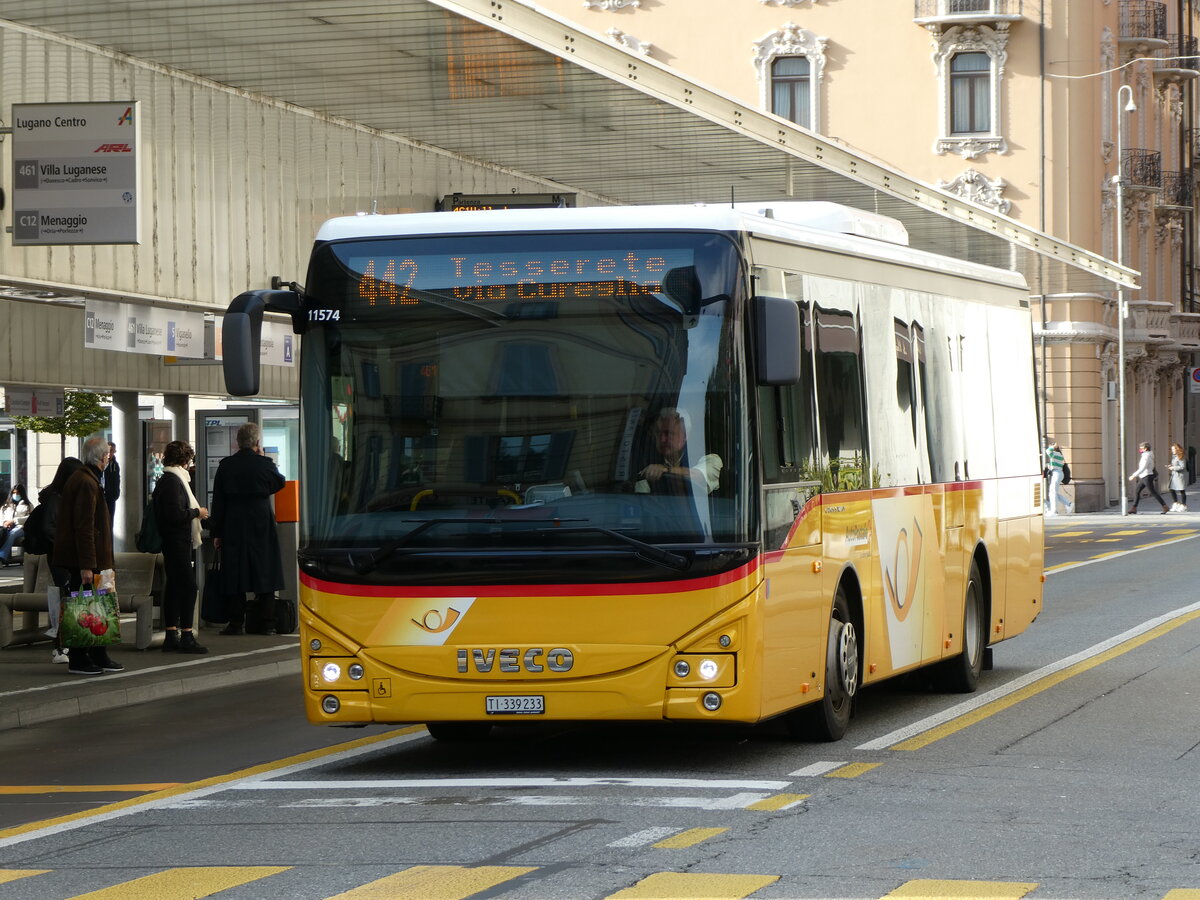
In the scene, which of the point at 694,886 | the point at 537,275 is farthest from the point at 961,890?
the point at 537,275

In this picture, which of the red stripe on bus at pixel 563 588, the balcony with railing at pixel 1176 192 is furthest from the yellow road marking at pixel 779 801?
the balcony with railing at pixel 1176 192

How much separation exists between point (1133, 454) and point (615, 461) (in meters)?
50.0

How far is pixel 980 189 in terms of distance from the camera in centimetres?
5231

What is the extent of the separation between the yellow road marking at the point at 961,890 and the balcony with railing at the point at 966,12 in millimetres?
47258

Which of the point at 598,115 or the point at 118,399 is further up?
the point at 598,115

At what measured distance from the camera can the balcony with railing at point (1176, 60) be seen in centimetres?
5691

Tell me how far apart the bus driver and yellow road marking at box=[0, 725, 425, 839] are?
2443 mm

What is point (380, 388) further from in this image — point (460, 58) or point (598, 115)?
point (598, 115)

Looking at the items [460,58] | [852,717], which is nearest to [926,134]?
[460,58]

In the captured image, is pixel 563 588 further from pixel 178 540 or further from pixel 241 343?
pixel 178 540

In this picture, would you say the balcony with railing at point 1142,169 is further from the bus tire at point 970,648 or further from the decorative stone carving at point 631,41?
the bus tire at point 970,648

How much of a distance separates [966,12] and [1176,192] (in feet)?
40.1

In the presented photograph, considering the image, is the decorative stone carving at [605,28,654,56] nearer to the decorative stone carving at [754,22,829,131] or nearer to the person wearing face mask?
the decorative stone carving at [754,22,829,131]

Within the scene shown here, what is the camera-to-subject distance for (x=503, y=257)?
9609 millimetres
